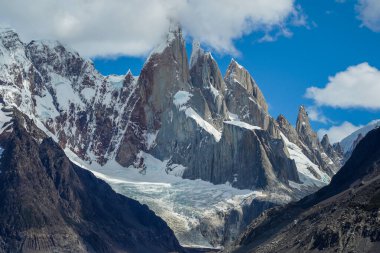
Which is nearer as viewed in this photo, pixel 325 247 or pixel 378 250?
pixel 378 250

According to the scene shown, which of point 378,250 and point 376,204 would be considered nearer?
point 378,250

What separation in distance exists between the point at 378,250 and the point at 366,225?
10511mm

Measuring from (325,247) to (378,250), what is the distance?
53.9 feet

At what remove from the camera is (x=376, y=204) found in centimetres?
19925

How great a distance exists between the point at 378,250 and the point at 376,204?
640 inches

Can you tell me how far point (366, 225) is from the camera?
7657 inches

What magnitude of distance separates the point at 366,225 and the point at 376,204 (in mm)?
6303

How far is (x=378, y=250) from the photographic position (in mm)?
184500

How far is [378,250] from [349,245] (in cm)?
954

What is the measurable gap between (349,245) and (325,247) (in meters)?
6.96

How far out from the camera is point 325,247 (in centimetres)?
19938
